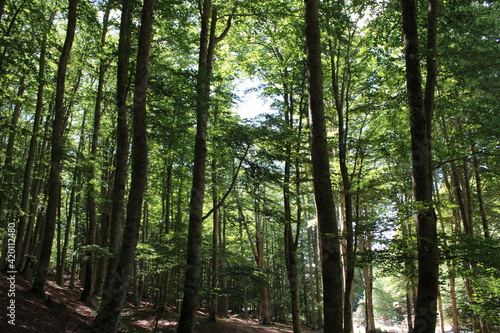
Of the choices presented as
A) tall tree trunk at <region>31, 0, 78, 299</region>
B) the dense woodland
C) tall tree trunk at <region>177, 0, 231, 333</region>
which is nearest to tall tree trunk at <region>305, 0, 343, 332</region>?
the dense woodland

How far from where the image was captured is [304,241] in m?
32.2

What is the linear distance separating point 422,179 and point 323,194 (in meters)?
2.12

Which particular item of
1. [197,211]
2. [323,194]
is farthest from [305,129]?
[323,194]

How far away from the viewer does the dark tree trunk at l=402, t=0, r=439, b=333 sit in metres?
5.43

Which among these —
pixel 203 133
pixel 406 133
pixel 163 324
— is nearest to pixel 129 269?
pixel 203 133

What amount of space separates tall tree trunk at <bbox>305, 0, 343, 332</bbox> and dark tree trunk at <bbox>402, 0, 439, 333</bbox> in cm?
142

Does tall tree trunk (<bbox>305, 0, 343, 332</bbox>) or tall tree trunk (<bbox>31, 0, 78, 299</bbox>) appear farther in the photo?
tall tree trunk (<bbox>31, 0, 78, 299</bbox>)

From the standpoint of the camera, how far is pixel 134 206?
6.37 meters

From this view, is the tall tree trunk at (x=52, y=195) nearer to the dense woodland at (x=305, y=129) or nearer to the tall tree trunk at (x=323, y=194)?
the dense woodland at (x=305, y=129)

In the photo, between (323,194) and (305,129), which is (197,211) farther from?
(305,129)

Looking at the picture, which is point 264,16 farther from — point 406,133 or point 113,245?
point 113,245

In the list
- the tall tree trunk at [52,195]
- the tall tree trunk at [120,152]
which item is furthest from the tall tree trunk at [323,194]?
the tall tree trunk at [52,195]

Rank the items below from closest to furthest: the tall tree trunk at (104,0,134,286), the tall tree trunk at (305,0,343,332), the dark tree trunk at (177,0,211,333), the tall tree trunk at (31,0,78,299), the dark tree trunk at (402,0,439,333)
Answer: the tall tree trunk at (305,0,343,332)
the dark tree trunk at (402,0,439,333)
the dark tree trunk at (177,0,211,333)
the tall tree trunk at (104,0,134,286)
the tall tree trunk at (31,0,78,299)

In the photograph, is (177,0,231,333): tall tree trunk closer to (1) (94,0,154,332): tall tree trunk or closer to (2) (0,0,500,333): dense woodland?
(2) (0,0,500,333): dense woodland
